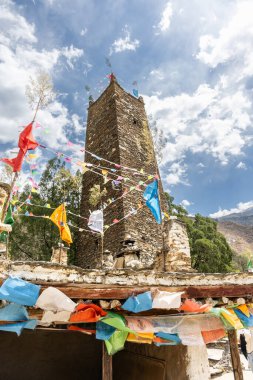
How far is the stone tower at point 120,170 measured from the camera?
422 inches

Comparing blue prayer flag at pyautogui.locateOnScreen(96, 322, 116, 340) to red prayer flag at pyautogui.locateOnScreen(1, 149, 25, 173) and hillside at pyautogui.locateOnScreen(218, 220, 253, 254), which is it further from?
hillside at pyautogui.locateOnScreen(218, 220, 253, 254)

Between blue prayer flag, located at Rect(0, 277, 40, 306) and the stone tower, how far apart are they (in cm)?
626

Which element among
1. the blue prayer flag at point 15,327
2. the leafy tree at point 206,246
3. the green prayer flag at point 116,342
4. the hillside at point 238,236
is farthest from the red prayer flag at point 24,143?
the hillside at point 238,236

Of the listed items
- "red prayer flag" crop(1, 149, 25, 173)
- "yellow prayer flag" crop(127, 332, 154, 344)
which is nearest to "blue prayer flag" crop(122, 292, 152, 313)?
"yellow prayer flag" crop(127, 332, 154, 344)

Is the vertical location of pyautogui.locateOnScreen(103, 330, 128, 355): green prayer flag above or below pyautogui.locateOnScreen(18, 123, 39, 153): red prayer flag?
below

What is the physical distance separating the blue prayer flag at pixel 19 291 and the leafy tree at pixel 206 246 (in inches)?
436

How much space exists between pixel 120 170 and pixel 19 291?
9.05 m

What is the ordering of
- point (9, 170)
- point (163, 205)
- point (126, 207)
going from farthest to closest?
point (163, 205) < point (126, 207) < point (9, 170)

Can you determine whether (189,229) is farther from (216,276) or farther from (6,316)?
(6,316)

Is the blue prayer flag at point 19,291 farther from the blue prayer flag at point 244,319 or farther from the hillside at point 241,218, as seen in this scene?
the hillside at point 241,218

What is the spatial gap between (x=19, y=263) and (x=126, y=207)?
7836 millimetres

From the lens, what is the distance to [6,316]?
2.90 metres

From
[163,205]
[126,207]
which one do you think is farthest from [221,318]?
[163,205]

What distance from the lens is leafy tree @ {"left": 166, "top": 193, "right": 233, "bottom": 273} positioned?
1476cm
